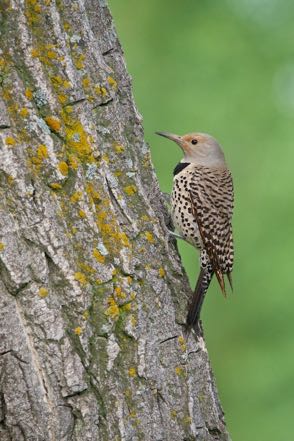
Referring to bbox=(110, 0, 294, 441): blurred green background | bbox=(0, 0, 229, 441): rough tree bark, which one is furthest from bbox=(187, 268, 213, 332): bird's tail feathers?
bbox=(110, 0, 294, 441): blurred green background

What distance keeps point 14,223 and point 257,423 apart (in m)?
6.02

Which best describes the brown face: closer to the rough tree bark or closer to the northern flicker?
the northern flicker

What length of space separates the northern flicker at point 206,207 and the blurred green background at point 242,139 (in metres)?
→ 3.56

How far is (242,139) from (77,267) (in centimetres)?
681

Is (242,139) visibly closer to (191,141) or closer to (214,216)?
(191,141)

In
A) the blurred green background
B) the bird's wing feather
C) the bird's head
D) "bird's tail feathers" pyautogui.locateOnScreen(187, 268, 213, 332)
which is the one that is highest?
the blurred green background

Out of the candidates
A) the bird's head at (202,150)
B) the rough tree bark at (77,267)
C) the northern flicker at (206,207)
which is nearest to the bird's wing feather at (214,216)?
the northern flicker at (206,207)

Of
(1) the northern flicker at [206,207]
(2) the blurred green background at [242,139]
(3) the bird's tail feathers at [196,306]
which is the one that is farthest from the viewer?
(2) the blurred green background at [242,139]

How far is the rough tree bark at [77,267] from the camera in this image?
3.49 meters

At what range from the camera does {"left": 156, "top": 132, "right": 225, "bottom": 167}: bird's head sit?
589 centimetres

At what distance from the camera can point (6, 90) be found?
353cm

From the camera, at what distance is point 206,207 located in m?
5.52

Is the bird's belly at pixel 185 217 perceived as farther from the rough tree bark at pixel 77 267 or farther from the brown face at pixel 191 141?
the rough tree bark at pixel 77 267

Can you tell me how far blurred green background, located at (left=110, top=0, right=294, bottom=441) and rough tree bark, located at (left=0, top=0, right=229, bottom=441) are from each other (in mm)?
5240
